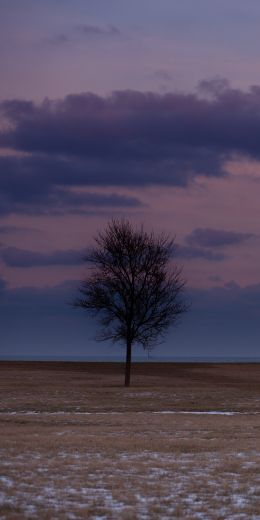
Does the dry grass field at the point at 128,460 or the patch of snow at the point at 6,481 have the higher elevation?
the patch of snow at the point at 6,481

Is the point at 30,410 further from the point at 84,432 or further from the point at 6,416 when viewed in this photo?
the point at 84,432

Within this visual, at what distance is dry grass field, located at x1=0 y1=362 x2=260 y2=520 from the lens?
451 inches

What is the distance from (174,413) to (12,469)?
16.8m

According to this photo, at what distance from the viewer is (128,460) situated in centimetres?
1633

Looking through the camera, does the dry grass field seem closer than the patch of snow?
A: Yes

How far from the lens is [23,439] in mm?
20047

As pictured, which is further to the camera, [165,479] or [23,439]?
[23,439]

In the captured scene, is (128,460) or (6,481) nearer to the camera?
(6,481)

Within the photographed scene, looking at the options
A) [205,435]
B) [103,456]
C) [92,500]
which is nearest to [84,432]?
[205,435]

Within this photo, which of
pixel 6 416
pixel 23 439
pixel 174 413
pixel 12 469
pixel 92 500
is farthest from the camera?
pixel 174 413

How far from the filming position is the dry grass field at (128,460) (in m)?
11.4

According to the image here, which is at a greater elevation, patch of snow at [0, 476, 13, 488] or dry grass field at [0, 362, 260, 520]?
patch of snow at [0, 476, 13, 488]

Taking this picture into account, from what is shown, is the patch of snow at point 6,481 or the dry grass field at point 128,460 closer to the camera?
the dry grass field at point 128,460

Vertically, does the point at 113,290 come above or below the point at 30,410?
above
